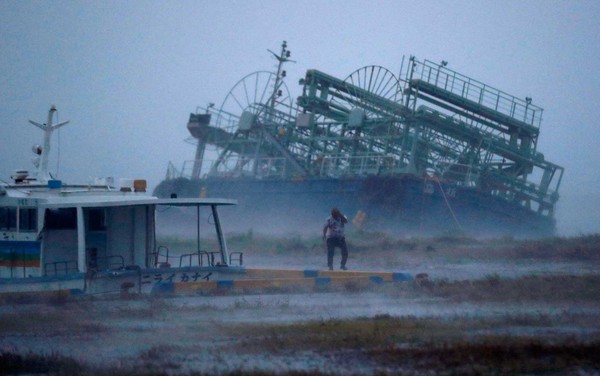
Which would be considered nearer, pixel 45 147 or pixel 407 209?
pixel 45 147

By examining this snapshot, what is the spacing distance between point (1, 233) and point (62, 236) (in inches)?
41.5

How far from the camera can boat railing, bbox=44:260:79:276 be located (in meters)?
14.6

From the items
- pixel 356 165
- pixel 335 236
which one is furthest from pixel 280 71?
pixel 335 236

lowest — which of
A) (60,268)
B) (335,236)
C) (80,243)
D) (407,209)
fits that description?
(407,209)

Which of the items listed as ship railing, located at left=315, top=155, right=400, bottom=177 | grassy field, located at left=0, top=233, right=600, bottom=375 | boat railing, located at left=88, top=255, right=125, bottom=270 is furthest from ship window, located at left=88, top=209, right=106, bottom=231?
ship railing, located at left=315, top=155, right=400, bottom=177

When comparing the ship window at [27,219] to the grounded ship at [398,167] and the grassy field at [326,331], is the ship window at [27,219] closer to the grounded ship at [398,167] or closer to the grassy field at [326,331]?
the grassy field at [326,331]

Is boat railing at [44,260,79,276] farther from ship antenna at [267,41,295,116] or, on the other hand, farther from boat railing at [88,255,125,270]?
ship antenna at [267,41,295,116]

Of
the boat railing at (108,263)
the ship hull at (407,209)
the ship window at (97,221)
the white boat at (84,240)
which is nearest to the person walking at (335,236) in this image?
the white boat at (84,240)

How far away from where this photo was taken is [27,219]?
1435 cm

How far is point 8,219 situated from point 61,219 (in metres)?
0.91

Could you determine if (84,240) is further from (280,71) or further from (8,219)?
(280,71)

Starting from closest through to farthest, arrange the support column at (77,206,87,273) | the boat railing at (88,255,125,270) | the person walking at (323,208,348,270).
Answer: the support column at (77,206,87,273) < the boat railing at (88,255,125,270) < the person walking at (323,208,348,270)

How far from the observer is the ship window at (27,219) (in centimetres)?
1434

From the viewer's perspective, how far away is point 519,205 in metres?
41.7
